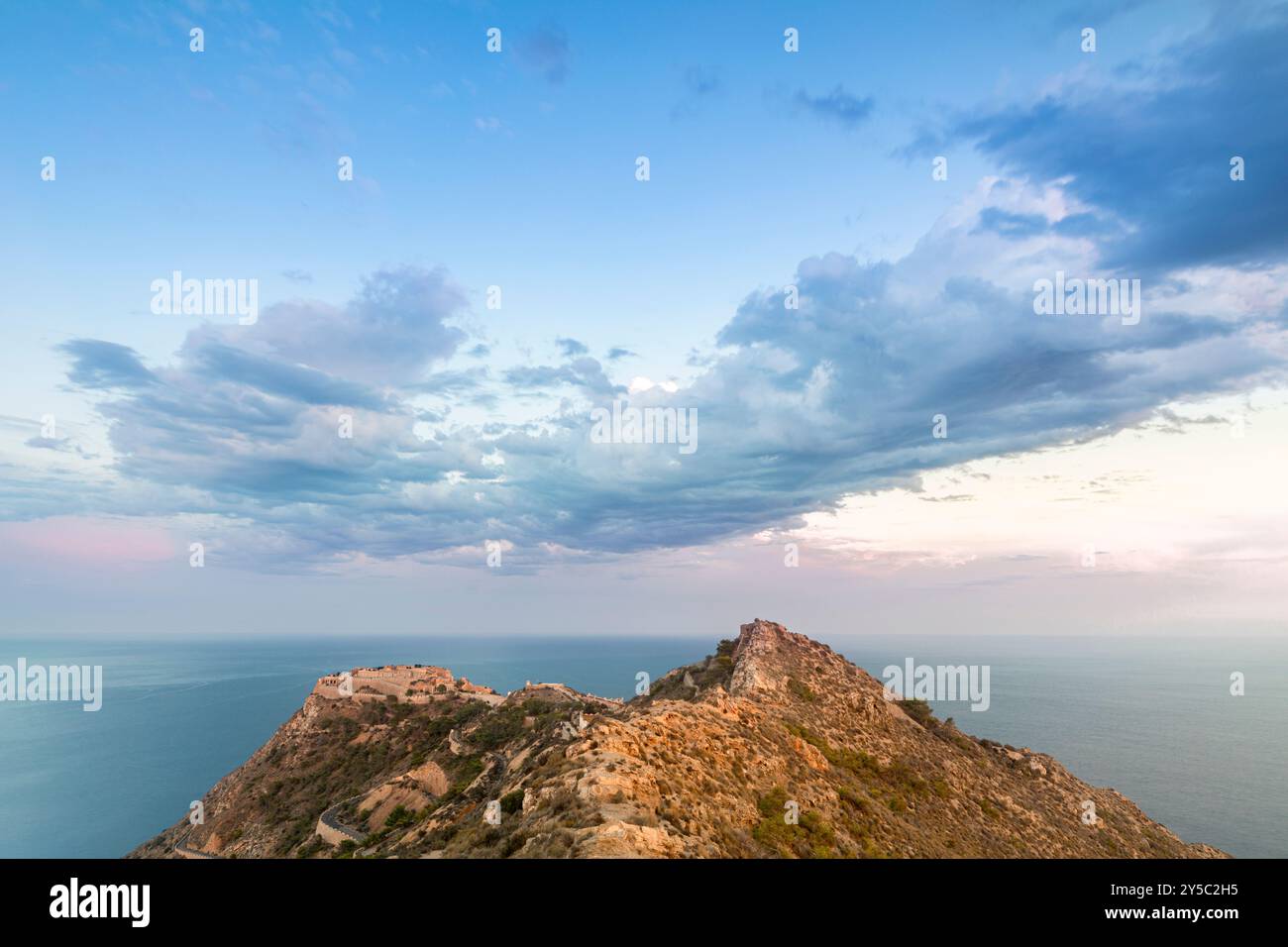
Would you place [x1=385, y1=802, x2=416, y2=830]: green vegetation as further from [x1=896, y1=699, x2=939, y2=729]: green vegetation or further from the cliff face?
[x1=896, y1=699, x2=939, y2=729]: green vegetation

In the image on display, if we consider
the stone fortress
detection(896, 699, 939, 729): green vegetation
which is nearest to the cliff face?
detection(896, 699, 939, 729): green vegetation

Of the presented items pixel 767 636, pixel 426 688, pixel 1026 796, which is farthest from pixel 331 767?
pixel 1026 796

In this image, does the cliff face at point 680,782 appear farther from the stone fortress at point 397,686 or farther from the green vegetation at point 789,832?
the stone fortress at point 397,686

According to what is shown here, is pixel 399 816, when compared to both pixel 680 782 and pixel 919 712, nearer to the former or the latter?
pixel 680 782

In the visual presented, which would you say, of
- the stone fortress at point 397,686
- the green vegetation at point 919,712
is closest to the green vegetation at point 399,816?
the stone fortress at point 397,686

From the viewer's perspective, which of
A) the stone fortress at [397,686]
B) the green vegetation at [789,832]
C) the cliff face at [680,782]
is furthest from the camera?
the stone fortress at [397,686]

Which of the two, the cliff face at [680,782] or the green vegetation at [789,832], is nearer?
the cliff face at [680,782]
